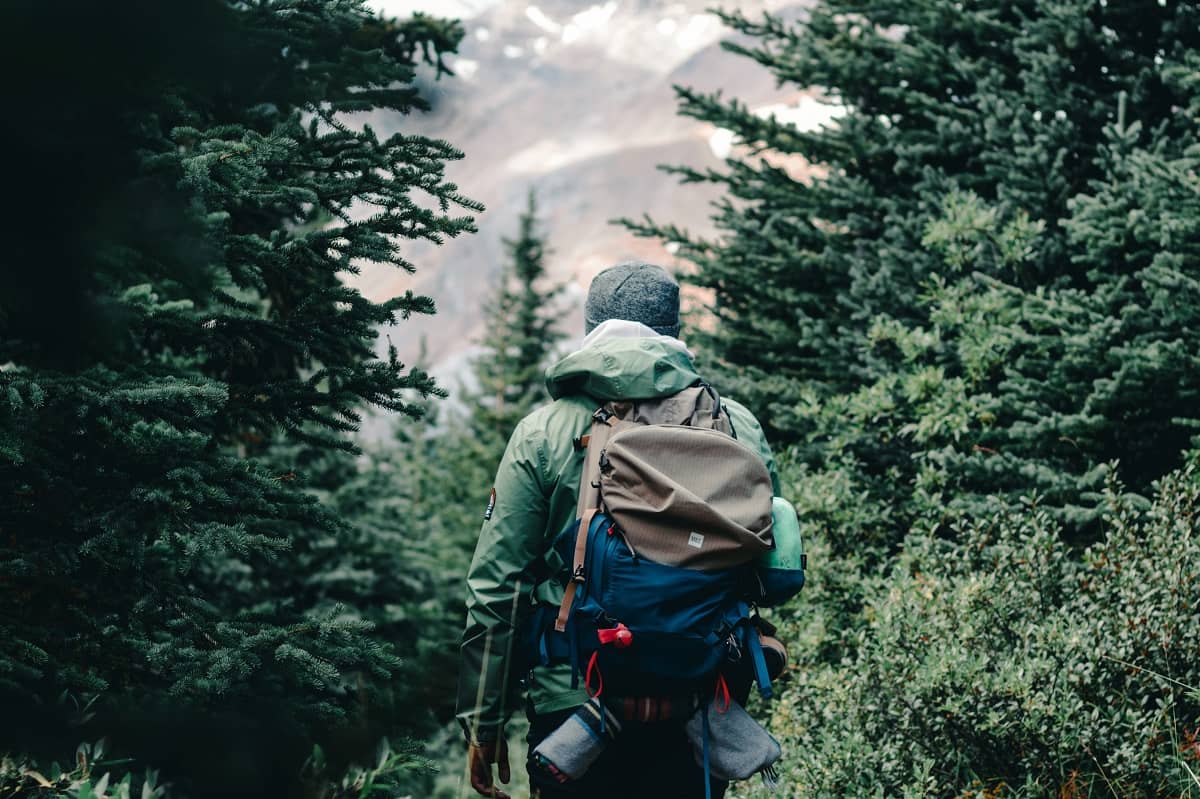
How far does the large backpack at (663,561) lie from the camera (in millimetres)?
2449

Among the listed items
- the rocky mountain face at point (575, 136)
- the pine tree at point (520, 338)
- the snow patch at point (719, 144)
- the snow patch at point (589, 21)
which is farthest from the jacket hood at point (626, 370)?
Result: the snow patch at point (589, 21)

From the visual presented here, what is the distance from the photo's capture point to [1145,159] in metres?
5.80

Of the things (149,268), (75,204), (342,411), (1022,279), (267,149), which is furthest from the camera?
(1022,279)

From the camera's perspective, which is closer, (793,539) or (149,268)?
(149,268)

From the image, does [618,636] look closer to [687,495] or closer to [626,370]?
[687,495]

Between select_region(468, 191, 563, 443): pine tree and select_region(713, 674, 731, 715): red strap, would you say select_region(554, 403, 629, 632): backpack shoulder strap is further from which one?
select_region(468, 191, 563, 443): pine tree

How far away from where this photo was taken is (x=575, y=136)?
233ft

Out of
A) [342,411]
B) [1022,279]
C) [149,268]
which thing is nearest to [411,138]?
[342,411]

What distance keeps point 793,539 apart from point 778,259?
21.5 feet

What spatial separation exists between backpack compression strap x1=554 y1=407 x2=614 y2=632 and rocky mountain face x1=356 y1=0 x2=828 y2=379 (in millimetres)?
35409

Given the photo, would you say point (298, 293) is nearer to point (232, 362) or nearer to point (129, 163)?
point (232, 362)

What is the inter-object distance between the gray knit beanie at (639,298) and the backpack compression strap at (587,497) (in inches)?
14.2

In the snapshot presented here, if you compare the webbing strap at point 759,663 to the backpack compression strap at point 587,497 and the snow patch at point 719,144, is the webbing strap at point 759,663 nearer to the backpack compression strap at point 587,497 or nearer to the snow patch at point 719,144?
the backpack compression strap at point 587,497

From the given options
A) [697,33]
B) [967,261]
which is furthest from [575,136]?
[967,261]
